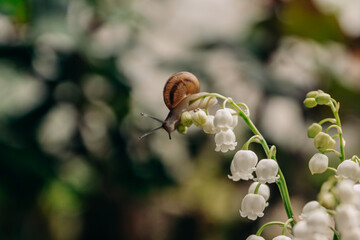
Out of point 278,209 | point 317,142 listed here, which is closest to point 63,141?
point 278,209

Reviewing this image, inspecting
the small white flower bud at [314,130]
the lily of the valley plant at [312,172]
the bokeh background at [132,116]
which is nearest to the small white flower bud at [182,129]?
the lily of the valley plant at [312,172]

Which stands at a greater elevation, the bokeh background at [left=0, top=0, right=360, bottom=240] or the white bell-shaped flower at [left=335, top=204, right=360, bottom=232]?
the white bell-shaped flower at [left=335, top=204, right=360, bottom=232]

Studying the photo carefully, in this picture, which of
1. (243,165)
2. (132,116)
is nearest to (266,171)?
(243,165)

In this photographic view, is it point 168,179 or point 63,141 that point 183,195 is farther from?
point 63,141

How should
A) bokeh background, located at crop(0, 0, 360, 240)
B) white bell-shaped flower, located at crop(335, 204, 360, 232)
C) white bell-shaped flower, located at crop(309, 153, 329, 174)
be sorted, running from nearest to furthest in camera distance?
white bell-shaped flower, located at crop(335, 204, 360, 232), white bell-shaped flower, located at crop(309, 153, 329, 174), bokeh background, located at crop(0, 0, 360, 240)

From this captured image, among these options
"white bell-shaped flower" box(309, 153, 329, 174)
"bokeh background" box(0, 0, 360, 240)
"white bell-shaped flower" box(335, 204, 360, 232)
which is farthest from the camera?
"bokeh background" box(0, 0, 360, 240)

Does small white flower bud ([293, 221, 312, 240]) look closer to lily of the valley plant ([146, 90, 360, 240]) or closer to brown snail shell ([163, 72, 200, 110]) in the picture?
lily of the valley plant ([146, 90, 360, 240])

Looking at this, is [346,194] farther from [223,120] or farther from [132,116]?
[132,116]

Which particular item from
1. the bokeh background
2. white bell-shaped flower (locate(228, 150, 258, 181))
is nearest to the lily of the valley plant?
white bell-shaped flower (locate(228, 150, 258, 181))
